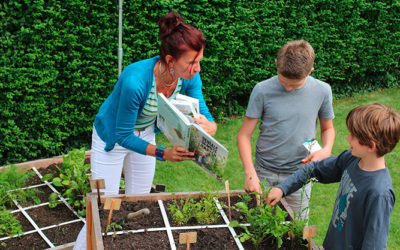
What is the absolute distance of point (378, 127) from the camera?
Answer: 1805mm

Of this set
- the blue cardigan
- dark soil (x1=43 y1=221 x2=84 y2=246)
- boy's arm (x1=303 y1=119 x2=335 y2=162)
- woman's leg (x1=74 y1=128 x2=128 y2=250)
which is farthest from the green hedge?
boy's arm (x1=303 y1=119 x2=335 y2=162)

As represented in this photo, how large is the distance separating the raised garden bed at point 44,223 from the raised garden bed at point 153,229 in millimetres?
807

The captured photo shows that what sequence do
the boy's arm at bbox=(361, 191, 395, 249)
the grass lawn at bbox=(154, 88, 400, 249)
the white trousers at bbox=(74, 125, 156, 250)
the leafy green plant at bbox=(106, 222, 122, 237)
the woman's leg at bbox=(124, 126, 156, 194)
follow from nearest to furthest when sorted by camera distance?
the boy's arm at bbox=(361, 191, 395, 249)
the leafy green plant at bbox=(106, 222, 122, 237)
the white trousers at bbox=(74, 125, 156, 250)
the woman's leg at bbox=(124, 126, 156, 194)
the grass lawn at bbox=(154, 88, 400, 249)

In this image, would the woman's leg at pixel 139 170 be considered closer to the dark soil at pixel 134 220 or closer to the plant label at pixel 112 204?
the dark soil at pixel 134 220

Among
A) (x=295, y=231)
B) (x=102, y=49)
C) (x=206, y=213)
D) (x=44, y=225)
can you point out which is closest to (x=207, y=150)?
(x=206, y=213)

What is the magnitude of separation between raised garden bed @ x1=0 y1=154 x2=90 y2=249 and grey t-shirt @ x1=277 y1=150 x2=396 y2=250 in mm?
1893

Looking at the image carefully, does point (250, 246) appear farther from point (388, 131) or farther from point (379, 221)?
point (388, 131)

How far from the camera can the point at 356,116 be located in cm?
185

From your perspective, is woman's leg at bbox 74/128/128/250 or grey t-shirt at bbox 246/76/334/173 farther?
woman's leg at bbox 74/128/128/250

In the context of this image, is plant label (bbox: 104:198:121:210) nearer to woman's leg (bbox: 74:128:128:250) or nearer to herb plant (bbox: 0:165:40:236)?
woman's leg (bbox: 74:128:128:250)

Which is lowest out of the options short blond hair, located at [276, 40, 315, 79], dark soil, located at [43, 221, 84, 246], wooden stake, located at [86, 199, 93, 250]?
dark soil, located at [43, 221, 84, 246]

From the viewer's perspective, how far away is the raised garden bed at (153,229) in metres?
2.13

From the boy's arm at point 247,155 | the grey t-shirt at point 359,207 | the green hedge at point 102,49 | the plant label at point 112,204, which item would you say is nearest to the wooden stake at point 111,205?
the plant label at point 112,204

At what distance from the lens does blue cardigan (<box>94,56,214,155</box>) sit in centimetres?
236
